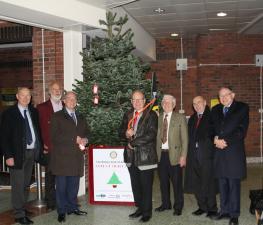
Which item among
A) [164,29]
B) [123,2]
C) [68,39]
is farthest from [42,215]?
[164,29]

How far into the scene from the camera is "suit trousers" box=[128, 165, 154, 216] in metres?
5.18

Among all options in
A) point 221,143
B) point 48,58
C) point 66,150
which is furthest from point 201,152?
point 48,58

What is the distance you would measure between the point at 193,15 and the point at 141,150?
14.9 feet

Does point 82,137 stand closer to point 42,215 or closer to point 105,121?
point 105,121

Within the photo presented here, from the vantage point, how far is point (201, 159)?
5.26 meters

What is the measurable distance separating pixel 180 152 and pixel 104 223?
4.32ft

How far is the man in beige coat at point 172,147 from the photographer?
534cm

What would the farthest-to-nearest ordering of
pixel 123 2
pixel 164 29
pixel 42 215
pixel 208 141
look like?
pixel 164 29, pixel 123 2, pixel 42 215, pixel 208 141

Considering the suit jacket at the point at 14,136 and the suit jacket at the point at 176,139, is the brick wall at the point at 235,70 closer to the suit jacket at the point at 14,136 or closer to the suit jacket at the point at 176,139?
the suit jacket at the point at 176,139

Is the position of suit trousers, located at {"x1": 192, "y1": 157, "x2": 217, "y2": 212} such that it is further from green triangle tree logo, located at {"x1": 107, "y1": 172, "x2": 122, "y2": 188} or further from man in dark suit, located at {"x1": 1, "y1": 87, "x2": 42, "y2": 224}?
man in dark suit, located at {"x1": 1, "y1": 87, "x2": 42, "y2": 224}

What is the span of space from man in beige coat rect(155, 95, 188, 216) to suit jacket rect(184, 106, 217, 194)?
0.33 ft

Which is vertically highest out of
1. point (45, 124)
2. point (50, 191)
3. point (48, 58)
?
point (48, 58)

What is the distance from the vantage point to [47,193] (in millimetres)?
6027

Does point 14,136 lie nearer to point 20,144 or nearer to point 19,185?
point 20,144
